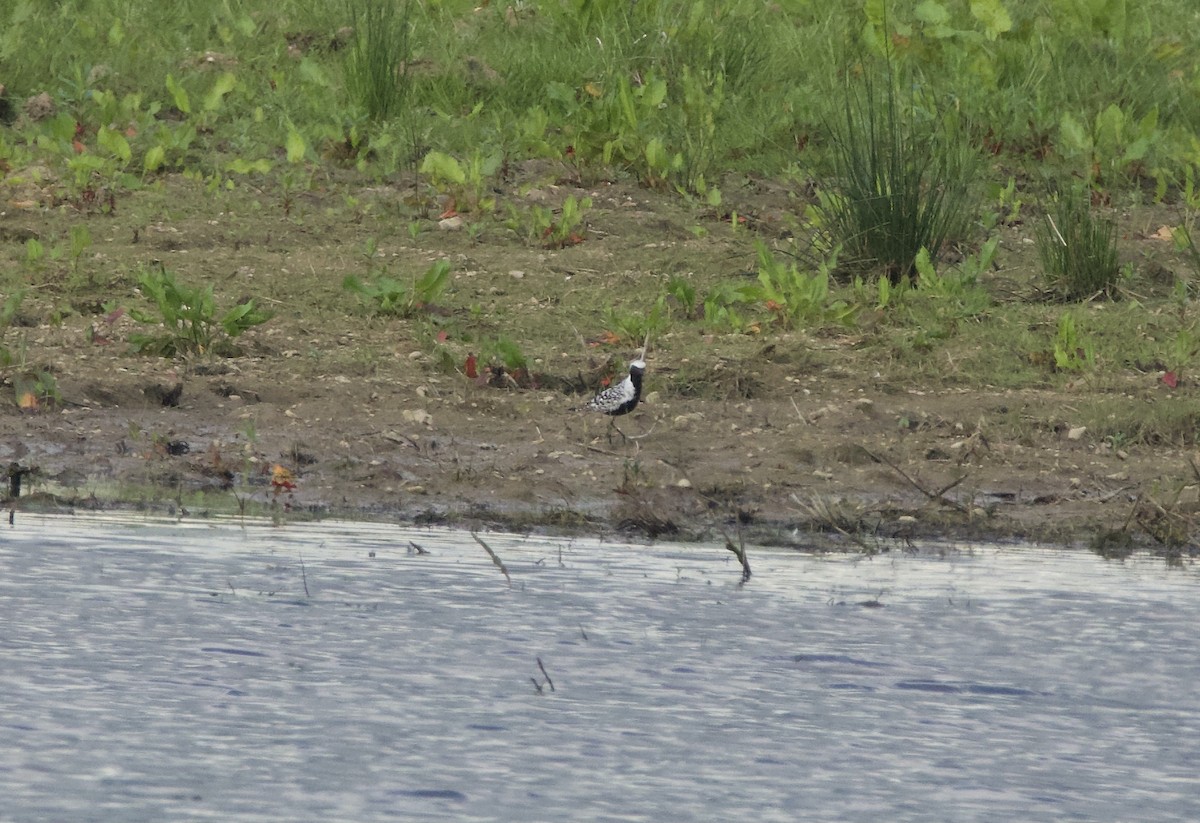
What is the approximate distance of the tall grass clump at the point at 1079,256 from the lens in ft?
26.5

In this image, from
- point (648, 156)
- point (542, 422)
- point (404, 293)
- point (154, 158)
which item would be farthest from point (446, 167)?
point (542, 422)

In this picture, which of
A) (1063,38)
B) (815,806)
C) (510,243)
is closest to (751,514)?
(815,806)

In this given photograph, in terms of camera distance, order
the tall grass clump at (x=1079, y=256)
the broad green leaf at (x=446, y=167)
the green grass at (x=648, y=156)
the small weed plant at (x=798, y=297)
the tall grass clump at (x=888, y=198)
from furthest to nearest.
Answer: the broad green leaf at (x=446, y=167)
the tall grass clump at (x=1079, y=256)
the tall grass clump at (x=888, y=198)
the green grass at (x=648, y=156)
the small weed plant at (x=798, y=297)

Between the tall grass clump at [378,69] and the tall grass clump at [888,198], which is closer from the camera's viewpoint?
the tall grass clump at [888,198]

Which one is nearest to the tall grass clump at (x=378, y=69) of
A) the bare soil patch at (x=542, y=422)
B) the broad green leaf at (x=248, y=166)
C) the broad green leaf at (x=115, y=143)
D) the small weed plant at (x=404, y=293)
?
the broad green leaf at (x=248, y=166)

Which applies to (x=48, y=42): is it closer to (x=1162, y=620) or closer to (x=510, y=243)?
(x=510, y=243)

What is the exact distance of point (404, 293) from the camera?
25.4 ft

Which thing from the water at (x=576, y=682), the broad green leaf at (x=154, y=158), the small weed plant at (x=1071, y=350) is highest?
the broad green leaf at (x=154, y=158)

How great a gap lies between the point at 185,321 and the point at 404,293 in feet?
3.11

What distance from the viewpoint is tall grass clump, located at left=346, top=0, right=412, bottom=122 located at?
400 inches

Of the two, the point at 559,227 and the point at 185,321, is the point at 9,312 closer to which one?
the point at 185,321

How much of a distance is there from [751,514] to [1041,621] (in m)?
1.45

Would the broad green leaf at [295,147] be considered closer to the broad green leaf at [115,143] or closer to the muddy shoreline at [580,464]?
the broad green leaf at [115,143]

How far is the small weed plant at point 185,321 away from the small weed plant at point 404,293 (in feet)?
1.79
